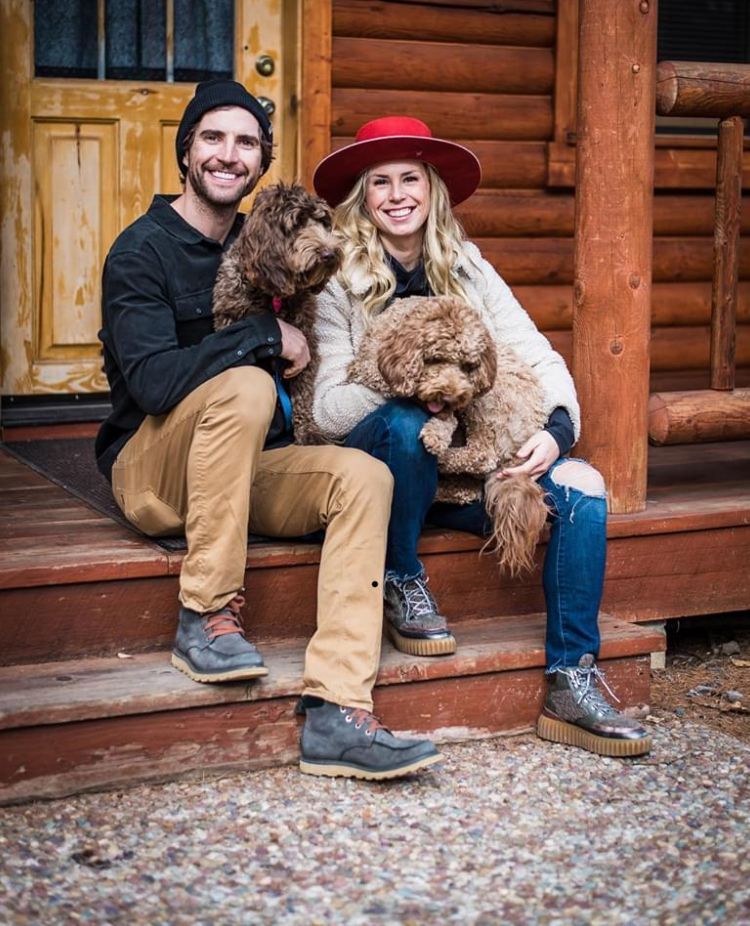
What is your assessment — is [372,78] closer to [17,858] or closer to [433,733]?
[433,733]

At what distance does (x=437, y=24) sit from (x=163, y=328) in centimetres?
321

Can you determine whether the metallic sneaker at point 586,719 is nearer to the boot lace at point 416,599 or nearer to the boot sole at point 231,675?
the boot lace at point 416,599

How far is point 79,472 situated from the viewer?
474cm

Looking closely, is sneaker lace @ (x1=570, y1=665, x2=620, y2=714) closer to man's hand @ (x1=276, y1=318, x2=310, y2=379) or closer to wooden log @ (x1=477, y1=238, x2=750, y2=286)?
man's hand @ (x1=276, y1=318, x2=310, y2=379)

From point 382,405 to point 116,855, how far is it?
1.34 m

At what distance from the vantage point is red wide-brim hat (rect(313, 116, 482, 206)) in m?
3.72

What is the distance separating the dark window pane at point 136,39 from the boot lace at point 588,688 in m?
3.37

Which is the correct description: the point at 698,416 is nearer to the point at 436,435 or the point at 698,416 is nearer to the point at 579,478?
the point at 579,478

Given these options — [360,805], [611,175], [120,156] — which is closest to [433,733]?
[360,805]

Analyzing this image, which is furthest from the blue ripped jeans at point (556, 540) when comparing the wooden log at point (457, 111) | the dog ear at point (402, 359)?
the wooden log at point (457, 111)

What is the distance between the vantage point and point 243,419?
3.21 metres

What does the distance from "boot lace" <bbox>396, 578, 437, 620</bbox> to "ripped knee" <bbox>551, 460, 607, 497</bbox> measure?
18.3 inches

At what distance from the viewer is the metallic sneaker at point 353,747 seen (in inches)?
125

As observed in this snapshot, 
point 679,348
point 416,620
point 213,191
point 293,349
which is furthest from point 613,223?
point 679,348
